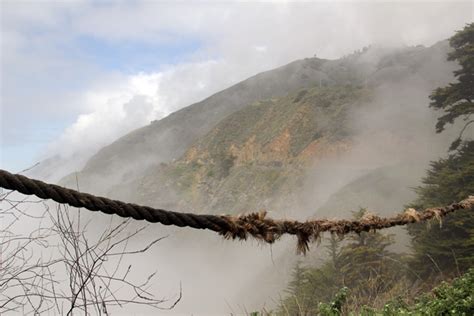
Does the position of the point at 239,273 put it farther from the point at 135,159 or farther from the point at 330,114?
the point at 135,159

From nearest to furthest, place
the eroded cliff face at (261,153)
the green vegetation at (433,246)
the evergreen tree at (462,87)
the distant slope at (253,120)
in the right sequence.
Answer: the green vegetation at (433,246), the evergreen tree at (462,87), the eroded cliff face at (261,153), the distant slope at (253,120)

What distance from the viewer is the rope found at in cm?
145

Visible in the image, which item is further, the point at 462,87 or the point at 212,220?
the point at 462,87

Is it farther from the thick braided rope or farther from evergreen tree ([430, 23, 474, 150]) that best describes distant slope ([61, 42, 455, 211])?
the thick braided rope

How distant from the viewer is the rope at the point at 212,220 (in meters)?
1.45

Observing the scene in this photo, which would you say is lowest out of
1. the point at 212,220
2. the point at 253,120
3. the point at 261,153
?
the point at 212,220

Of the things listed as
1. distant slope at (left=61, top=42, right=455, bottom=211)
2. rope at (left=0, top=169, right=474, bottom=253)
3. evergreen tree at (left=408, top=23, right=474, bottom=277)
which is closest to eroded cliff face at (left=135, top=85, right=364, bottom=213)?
distant slope at (left=61, top=42, right=455, bottom=211)

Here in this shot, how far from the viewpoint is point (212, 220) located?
5.81 ft

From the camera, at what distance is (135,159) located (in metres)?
114

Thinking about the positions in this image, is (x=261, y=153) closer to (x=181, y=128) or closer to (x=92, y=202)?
(x=181, y=128)

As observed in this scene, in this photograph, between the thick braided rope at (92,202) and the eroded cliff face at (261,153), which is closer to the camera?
the thick braided rope at (92,202)

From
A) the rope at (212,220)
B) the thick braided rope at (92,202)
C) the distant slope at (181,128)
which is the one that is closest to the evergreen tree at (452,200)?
the rope at (212,220)

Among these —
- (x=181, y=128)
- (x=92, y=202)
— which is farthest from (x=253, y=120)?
(x=92, y=202)

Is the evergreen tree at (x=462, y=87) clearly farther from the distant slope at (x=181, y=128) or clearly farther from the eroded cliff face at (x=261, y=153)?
the distant slope at (x=181, y=128)
